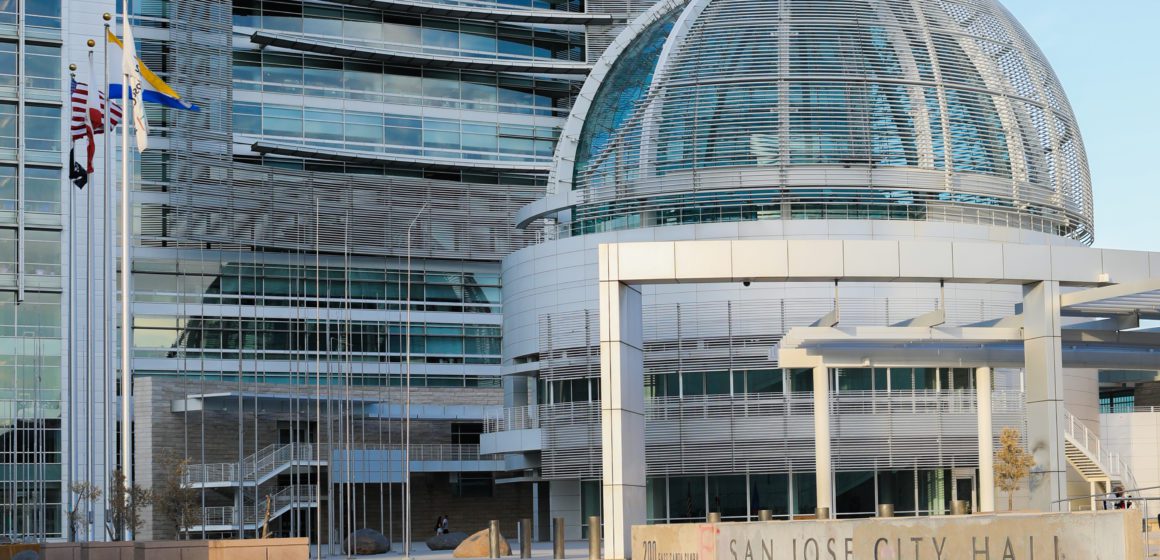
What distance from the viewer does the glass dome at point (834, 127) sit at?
51.8 m

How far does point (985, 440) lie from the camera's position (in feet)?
151

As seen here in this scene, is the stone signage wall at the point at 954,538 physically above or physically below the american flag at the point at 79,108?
below

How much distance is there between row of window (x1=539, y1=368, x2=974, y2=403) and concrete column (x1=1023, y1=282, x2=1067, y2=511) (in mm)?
15953

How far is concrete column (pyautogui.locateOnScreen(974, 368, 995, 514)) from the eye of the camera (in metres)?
44.6

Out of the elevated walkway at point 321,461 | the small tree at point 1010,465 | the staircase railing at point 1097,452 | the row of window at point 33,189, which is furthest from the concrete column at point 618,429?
the row of window at point 33,189

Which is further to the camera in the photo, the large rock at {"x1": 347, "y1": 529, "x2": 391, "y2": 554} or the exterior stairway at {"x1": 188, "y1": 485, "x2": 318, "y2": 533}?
the exterior stairway at {"x1": 188, "y1": 485, "x2": 318, "y2": 533}

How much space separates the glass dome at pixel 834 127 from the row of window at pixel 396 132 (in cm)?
2893

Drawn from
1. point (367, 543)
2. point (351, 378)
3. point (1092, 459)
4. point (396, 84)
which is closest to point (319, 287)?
point (351, 378)

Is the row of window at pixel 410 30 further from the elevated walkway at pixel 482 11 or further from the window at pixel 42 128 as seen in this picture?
the window at pixel 42 128

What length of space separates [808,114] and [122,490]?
24666 millimetres

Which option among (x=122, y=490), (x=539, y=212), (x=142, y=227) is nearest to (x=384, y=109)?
(x=142, y=227)

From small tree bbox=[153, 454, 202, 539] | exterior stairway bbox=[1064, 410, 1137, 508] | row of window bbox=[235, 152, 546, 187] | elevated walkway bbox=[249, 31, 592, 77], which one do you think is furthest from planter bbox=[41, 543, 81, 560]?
elevated walkway bbox=[249, 31, 592, 77]

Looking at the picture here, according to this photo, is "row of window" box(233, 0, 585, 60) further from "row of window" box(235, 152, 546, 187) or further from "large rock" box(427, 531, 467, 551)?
"large rock" box(427, 531, 467, 551)

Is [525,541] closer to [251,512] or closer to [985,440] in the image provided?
[985,440]
